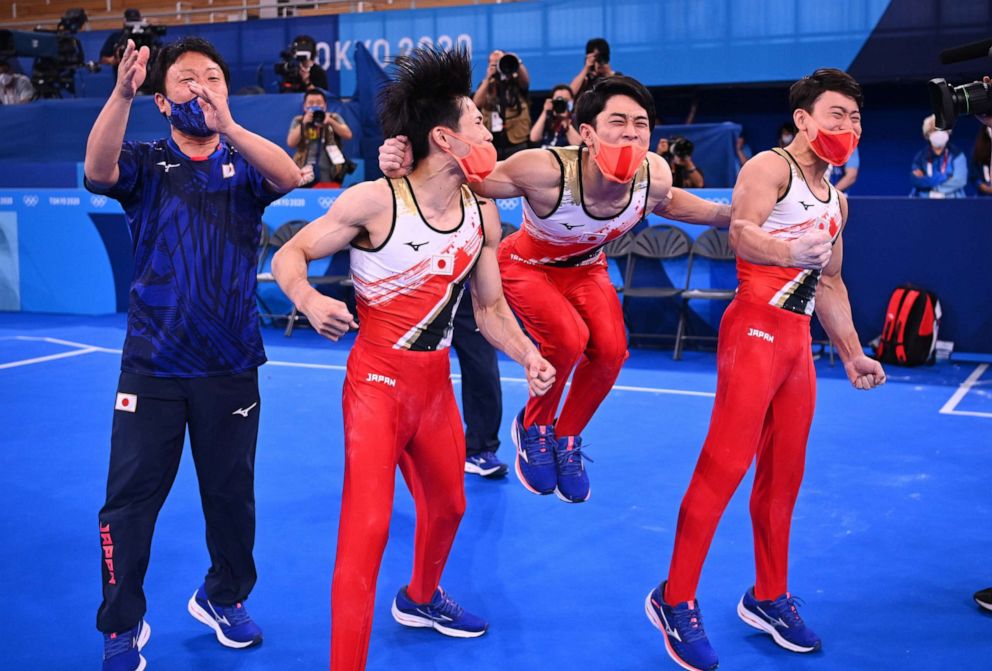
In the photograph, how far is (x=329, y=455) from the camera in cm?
753

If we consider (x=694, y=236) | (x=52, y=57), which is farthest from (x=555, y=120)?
(x=52, y=57)

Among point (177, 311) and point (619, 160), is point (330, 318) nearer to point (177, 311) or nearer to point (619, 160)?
point (177, 311)

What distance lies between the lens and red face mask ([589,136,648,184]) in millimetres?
4051

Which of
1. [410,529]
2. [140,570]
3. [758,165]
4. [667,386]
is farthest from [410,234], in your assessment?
[667,386]

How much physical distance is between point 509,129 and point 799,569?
23.9 feet

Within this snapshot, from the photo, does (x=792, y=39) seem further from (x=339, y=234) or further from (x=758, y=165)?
(x=339, y=234)

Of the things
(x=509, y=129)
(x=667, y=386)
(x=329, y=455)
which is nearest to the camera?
(x=329, y=455)

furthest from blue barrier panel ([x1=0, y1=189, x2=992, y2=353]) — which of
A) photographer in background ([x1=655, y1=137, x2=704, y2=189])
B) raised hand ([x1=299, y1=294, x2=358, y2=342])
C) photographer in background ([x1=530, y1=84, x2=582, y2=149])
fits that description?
raised hand ([x1=299, y1=294, x2=358, y2=342])

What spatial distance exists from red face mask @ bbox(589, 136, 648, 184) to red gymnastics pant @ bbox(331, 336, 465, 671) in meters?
0.96

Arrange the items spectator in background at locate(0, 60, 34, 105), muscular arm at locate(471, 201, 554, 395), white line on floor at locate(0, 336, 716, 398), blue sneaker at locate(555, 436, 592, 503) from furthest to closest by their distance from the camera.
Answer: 1. spectator in background at locate(0, 60, 34, 105)
2. white line on floor at locate(0, 336, 716, 398)
3. blue sneaker at locate(555, 436, 592, 503)
4. muscular arm at locate(471, 201, 554, 395)

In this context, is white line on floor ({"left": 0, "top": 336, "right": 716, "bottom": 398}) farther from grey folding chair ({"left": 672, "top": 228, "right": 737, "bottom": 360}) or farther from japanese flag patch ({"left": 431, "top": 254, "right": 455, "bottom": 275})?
japanese flag patch ({"left": 431, "top": 254, "right": 455, "bottom": 275})

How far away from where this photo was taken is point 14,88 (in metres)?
17.4

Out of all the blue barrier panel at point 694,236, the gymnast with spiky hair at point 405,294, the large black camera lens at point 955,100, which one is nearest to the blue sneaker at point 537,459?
the gymnast with spiky hair at point 405,294

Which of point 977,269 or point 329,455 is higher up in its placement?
point 977,269
